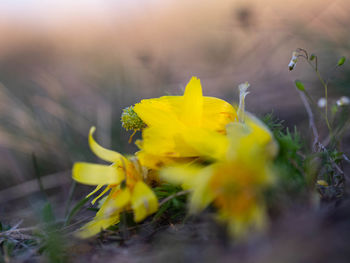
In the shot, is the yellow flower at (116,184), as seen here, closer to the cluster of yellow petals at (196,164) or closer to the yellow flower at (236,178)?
the cluster of yellow petals at (196,164)

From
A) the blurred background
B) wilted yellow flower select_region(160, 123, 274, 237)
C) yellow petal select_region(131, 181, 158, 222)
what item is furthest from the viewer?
the blurred background

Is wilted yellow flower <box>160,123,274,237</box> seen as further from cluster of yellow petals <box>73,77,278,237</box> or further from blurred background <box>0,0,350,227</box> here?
blurred background <box>0,0,350,227</box>

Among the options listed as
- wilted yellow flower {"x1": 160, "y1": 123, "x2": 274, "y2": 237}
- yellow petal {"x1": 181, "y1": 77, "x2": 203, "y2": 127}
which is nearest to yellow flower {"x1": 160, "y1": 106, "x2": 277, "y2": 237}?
wilted yellow flower {"x1": 160, "y1": 123, "x2": 274, "y2": 237}

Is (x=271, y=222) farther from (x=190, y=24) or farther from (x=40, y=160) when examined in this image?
(x=190, y=24)

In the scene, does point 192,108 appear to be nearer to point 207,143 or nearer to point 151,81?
point 207,143

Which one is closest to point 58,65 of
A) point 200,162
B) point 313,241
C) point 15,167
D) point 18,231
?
point 15,167

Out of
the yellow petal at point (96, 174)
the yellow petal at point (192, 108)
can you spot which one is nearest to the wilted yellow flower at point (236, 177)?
the yellow petal at point (192, 108)

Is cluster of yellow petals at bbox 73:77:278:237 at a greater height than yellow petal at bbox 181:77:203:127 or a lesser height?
lesser
